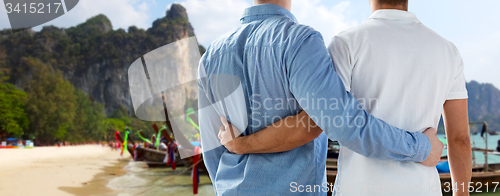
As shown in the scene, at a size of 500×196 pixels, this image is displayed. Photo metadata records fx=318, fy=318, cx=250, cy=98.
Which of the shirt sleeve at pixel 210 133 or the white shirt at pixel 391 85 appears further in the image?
the shirt sleeve at pixel 210 133

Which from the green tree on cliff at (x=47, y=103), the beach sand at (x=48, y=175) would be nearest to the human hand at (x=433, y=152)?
the beach sand at (x=48, y=175)

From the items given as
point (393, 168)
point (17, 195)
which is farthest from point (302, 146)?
point (17, 195)

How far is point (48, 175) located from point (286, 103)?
13829mm

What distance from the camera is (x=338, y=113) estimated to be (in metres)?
0.57

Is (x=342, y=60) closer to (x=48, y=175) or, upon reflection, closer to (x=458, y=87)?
(x=458, y=87)

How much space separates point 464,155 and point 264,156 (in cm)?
48

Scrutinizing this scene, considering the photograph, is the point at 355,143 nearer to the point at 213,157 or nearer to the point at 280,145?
the point at 280,145

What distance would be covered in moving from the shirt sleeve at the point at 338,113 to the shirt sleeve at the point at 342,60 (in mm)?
60

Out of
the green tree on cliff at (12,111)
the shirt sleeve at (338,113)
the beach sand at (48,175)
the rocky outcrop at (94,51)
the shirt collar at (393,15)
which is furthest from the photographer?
the rocky outcrop at (94,51)

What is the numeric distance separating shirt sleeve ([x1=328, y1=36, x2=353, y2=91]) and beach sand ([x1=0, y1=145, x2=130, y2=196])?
30.4 ft

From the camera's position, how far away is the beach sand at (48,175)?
905cm

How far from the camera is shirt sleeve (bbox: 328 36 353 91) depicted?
659mm

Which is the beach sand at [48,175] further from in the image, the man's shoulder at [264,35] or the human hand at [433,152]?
the human hand at [433,152]

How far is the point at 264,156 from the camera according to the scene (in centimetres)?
69
